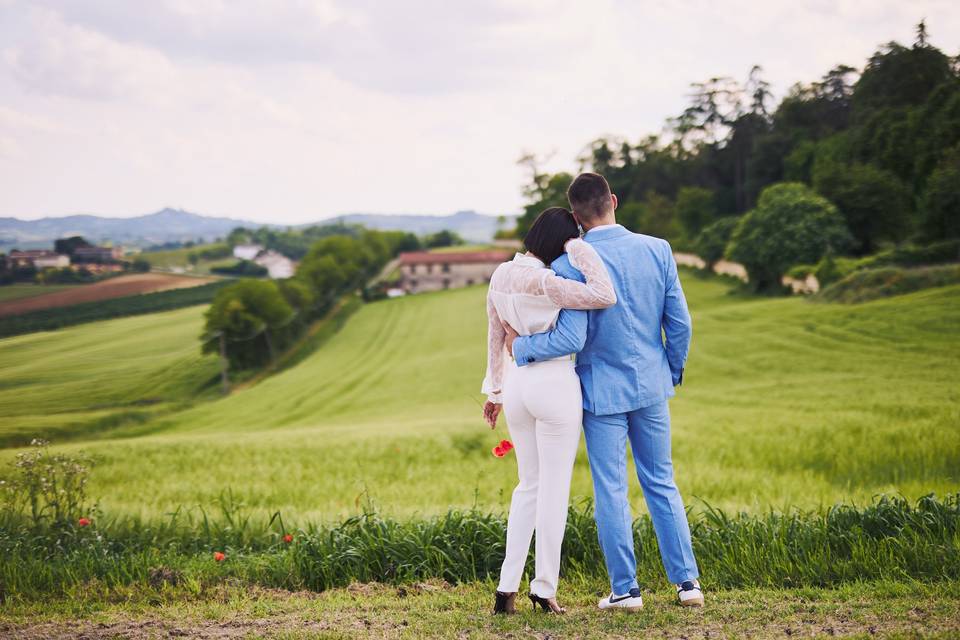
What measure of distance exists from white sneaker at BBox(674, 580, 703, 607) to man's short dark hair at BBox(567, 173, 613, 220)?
7.26 ft

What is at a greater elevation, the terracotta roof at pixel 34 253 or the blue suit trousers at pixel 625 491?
the terracotta roof at pixel 34 253

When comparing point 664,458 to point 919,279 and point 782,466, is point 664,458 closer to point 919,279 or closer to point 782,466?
point 782,466

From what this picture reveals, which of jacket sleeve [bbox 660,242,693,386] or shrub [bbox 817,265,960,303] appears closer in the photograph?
jacket sleeve [bbox 660,242,693,386]

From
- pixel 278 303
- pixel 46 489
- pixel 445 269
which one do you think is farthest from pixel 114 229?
pixel 445 269

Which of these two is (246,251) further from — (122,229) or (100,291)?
(100,291)

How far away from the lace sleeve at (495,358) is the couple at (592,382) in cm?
7

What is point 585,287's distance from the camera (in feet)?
13.0

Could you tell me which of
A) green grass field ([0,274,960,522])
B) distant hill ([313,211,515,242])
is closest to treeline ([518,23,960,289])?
green grass field ([0,274,960,522])

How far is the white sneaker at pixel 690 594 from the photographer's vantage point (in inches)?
161

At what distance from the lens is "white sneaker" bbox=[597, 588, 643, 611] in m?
4.07

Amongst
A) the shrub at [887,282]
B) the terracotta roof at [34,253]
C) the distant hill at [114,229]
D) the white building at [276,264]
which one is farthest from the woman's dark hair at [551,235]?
the white building at [276,264]

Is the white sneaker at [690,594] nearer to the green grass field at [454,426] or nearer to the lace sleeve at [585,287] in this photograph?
the lace sleeve at [585,287]

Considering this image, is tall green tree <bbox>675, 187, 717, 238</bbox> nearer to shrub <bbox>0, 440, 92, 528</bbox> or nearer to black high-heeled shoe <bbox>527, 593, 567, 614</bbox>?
shrub <bbox>0, 440, 92, 528</bbox>

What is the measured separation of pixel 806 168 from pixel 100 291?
52.4 metres
